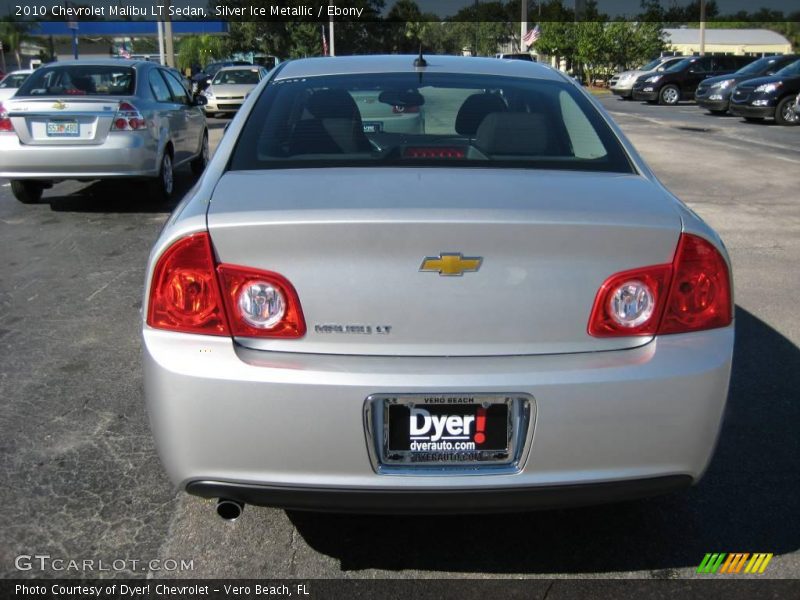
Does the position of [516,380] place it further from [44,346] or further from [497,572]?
[44,346]

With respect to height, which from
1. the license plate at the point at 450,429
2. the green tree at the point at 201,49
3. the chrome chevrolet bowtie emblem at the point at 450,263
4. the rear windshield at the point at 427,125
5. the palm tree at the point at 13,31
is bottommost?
the license plate at the point at 450,429

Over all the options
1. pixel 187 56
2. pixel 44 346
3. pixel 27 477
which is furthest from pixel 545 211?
pixel 187 56

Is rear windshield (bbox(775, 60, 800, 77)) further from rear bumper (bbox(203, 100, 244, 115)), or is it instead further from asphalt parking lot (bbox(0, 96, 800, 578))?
asphalt parking lot (bbox(0, 96, 800, 578))

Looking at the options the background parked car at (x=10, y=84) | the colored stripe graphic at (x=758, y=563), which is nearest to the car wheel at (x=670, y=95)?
the background parked car at (x=10, y=84)

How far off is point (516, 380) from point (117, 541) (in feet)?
5.16

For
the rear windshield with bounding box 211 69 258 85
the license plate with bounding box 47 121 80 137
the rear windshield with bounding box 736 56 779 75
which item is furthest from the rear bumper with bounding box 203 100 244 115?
the rear windshield with bounding box 736 56 779 75

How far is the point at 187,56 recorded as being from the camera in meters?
61.1

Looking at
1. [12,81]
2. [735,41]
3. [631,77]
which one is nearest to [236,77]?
[12,81]

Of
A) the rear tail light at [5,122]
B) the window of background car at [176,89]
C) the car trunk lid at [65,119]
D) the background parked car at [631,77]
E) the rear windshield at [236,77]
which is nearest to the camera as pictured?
the car trunk lid at [65,119]

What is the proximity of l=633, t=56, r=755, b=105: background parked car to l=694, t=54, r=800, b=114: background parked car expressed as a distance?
4.96 m

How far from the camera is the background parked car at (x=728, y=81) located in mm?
23406

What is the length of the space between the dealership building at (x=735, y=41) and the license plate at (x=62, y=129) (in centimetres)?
7092

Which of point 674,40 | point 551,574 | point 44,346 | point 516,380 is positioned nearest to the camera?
point 516,380

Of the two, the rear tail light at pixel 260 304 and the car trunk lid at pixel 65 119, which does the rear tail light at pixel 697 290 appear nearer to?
the rear tail light at pixel 260 304
